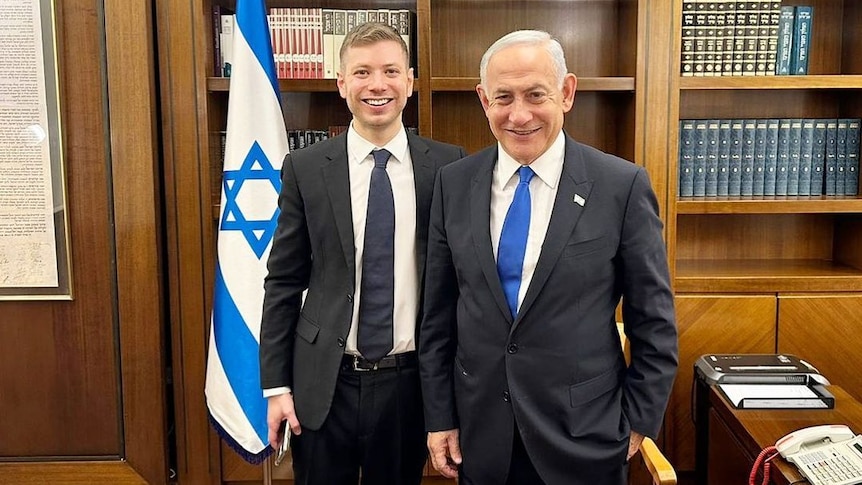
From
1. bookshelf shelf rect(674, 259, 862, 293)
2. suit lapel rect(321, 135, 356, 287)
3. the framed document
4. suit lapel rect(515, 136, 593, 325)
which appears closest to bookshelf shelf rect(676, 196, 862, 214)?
bookshelf shelf rect(674, 259, 862, 293)

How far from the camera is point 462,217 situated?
1.53 meters

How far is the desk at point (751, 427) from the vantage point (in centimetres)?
198

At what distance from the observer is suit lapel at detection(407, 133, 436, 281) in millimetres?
1752

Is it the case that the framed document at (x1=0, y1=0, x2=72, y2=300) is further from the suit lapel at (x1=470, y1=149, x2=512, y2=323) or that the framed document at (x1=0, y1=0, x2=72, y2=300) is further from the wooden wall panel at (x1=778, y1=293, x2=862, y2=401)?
the wooden wall panel at (x1=778, y1=293, x2=862, y2=401)

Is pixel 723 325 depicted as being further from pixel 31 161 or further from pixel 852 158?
pixel 31 161

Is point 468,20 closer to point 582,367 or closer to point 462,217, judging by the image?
point 462,217

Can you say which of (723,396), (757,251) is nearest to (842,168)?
(757,251)

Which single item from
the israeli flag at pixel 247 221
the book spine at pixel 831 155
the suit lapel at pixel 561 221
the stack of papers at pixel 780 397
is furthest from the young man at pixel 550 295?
the book spine at pixel 831 155

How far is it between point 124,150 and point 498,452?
172 centimetres

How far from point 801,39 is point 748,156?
18.2 inches

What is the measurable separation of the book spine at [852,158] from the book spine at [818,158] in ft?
0.27

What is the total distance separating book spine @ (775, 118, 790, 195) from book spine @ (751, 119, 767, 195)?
2.1 inches

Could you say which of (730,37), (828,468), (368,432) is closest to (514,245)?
(368,432)

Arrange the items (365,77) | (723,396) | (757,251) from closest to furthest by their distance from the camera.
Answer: (365,77) < (723,396) < (757,251)
